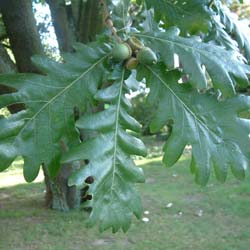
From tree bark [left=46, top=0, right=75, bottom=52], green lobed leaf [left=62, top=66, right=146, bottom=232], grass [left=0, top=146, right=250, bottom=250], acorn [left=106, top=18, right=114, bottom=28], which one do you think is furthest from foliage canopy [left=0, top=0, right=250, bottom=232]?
tree bark [left=46, top=0, right=75, bottom=52]

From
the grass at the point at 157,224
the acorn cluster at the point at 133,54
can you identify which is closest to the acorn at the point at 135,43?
the acorn cluster at the point at 133,54

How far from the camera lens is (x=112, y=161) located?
1.63 meters

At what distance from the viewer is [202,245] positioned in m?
5.43

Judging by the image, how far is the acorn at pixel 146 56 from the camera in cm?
162

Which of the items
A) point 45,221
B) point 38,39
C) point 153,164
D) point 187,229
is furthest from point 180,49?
point 153,164

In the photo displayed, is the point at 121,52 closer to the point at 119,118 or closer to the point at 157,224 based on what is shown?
the point at 119,118

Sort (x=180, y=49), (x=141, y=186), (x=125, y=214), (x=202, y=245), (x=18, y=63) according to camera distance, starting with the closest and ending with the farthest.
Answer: (x=125, y=214)
(x=180, y=49)
(x=18, y=63)
(x=202, y=245)
(x=141, y=186)

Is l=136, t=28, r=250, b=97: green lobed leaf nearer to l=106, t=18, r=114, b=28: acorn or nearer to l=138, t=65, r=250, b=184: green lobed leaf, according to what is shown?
l=138, t=65, r=250, b=184: green lobed leaf

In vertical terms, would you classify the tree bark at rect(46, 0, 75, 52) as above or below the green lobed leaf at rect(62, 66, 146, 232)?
below

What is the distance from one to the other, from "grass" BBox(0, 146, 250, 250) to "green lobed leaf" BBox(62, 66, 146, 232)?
12.9 feet

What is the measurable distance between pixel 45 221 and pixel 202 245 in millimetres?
2145

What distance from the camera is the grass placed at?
18.1 ft

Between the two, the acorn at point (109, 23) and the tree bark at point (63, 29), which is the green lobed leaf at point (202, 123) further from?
the tree bark at point (63, 29)

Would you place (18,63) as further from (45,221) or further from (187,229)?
(187,229)
